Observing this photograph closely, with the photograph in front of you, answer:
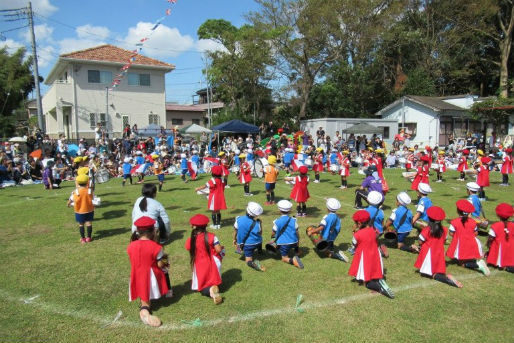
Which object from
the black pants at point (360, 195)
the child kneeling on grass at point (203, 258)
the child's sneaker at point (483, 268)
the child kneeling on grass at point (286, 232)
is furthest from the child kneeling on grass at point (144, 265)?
the black pants at point (360, 195)

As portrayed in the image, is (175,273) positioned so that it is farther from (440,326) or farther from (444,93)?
(444,93)

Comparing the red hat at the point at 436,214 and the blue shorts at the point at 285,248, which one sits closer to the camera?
the red hat at the point at 436,214

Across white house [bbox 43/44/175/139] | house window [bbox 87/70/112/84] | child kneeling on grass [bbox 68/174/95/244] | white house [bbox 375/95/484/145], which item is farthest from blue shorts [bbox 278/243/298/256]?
white house [bbox 375/95/484/145]

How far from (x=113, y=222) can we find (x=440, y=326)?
8.16m

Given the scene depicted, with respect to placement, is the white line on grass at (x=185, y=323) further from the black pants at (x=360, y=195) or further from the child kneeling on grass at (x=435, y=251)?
the black pants at (x=360, y=195)

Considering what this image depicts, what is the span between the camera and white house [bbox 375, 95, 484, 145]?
105 ft

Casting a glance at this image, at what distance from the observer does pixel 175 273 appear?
21.0 ft

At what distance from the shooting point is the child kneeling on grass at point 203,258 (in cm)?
536

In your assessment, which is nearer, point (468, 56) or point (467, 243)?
point (467, 243)

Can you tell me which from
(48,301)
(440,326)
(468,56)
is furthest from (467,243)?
(468,56)

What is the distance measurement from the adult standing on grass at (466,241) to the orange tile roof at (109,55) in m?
30.8

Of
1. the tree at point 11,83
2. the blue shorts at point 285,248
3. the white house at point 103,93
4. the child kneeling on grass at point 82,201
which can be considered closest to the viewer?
the blue shorts at point 285,248

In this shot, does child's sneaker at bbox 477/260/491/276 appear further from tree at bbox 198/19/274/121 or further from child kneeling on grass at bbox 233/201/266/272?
tree at bbox 198/19/274/121

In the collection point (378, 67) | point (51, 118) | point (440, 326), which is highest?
point (378, 67)
